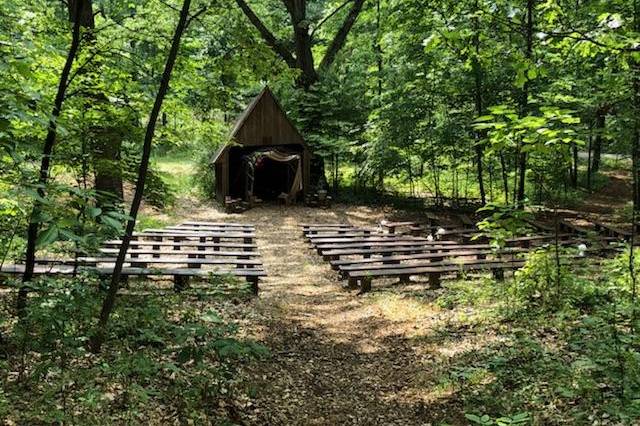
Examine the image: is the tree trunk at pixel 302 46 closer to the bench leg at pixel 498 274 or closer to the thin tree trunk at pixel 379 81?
the thin tree trunk at pixel 379 81

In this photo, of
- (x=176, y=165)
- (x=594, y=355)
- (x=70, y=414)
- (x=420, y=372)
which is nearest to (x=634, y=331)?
(x=594, y=355)

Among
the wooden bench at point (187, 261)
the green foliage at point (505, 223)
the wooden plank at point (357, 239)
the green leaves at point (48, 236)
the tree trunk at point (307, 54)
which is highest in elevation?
the tree trunk at point (307, 54)

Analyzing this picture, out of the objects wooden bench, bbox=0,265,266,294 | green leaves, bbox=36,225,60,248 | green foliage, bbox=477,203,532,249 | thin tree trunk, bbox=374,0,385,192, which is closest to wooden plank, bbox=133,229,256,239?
wooden bench, bbox=0,265,266,294

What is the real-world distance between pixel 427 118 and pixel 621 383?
13.9m

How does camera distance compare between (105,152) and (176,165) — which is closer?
(105,152)

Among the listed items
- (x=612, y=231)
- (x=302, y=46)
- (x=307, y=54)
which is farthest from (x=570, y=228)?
(x=302, y=46)

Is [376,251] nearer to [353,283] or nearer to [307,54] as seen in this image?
[353,283]

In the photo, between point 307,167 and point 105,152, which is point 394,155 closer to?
point 307,167

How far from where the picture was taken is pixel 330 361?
6254 mm

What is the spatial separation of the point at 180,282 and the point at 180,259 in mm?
1855

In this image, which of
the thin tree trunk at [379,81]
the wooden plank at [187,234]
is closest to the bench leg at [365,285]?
the wooden plank at [187,234]

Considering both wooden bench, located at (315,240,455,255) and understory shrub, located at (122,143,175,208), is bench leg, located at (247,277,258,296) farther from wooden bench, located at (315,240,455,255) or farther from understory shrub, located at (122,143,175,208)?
wooden bench, located at (315,240,455,255)

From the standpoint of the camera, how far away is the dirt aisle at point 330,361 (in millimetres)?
4914

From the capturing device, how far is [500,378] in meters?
5.06
